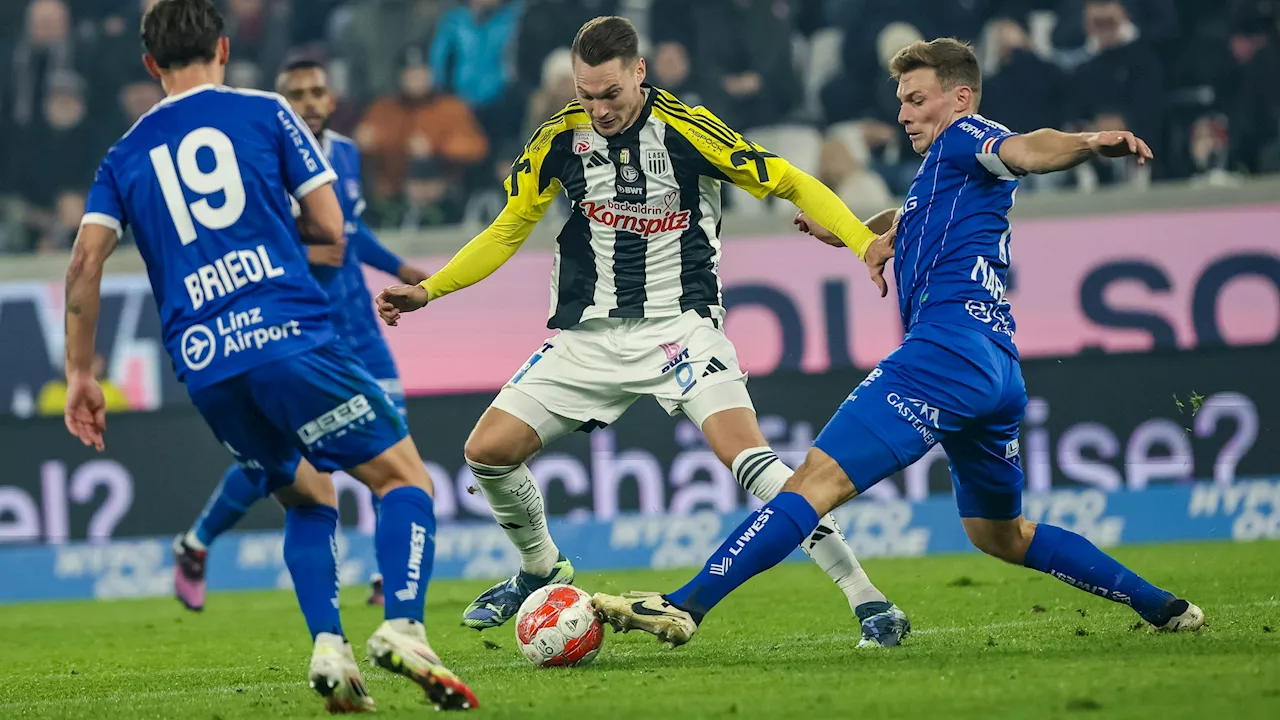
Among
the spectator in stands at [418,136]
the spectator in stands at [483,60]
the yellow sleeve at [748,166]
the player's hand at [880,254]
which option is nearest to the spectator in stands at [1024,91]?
the spectator in stands at [483,60]

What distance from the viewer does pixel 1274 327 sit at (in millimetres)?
10602

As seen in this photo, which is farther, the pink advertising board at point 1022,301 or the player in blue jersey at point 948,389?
the pink advertising board at point 1022,301

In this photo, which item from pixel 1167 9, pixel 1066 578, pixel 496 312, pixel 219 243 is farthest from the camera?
pixel 1167 9

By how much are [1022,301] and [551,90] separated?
4.22m

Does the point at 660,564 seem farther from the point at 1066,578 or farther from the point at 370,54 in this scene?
the point at 370,54

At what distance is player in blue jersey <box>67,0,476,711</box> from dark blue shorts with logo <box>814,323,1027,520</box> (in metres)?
1.44

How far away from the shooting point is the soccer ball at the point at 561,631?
568cm

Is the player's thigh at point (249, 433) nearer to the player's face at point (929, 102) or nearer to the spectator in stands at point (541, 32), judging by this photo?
the player's face at point (929, 102)

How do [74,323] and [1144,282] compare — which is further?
[1144,282]

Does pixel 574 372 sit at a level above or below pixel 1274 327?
above

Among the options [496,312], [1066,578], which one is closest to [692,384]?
[1066,578]

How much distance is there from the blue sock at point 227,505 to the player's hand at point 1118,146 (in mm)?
5049

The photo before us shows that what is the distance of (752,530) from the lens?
538 centimetres

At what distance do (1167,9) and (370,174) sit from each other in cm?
642
